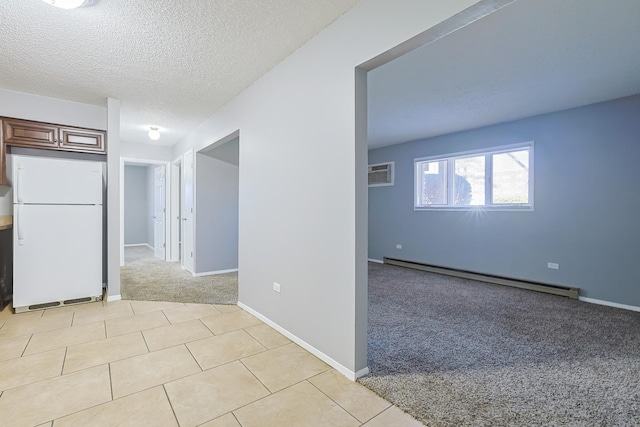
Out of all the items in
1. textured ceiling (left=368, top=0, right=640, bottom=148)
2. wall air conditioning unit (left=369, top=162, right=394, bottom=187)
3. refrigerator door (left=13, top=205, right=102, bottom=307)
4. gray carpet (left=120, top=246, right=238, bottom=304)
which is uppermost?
textured ceiling (left=368, top=0, right=640, bottom=148)

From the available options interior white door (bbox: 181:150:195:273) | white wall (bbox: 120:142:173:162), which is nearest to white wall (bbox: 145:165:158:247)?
white wall (bbox: 120:142:173:162)

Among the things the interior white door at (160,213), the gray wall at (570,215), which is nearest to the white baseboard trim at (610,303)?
the gray wall at (570,215)

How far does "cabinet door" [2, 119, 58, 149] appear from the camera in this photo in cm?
345

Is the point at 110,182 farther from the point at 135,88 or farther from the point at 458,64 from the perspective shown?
the point at 458,64

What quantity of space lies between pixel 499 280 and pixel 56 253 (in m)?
6.00

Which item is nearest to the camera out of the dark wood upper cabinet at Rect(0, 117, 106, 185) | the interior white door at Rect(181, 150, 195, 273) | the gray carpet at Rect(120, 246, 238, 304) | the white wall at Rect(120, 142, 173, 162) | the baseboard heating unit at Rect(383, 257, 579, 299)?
the dark wood upper cabinet at Rect(0, 117, 106, 185)

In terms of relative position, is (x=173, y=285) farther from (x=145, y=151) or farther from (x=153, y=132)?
(x=145, y=151)

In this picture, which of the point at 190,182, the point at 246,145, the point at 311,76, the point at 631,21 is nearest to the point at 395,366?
the point at 311,76

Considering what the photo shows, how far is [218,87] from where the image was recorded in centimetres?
339

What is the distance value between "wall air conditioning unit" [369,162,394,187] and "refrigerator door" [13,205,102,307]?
5037mm

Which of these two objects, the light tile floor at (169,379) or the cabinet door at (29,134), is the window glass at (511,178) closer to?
the light tile floor at (169,379)

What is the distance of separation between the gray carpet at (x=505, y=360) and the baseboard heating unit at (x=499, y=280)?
0.19 m

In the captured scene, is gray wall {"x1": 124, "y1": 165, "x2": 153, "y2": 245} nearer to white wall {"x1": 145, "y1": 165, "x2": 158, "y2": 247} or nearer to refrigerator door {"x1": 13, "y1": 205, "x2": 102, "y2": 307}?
white wall {"x1": 145, "y1": 165, "x2": 158, "y2": 247}

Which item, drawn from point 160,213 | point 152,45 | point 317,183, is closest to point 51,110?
point 152,45
